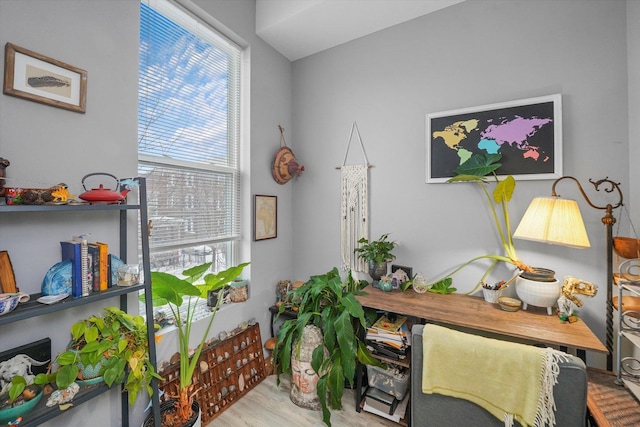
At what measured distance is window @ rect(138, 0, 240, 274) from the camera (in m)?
1.67

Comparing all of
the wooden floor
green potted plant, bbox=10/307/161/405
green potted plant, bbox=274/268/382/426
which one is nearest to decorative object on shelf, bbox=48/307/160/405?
green potted plant, bbox=10/307/161/405

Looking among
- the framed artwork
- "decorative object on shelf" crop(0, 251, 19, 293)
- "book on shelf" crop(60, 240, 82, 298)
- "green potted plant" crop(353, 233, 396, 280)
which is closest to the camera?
"decorative object on shelf" crop(0, 251, 19, 293)

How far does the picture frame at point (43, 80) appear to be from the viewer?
108 cm

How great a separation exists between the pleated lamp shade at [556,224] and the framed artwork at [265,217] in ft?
6.20

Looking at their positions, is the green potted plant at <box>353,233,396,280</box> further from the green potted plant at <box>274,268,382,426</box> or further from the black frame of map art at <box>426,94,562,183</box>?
the black frame of map art at <box>426,94,562,183</box>

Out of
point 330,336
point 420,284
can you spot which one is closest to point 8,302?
point 330,336

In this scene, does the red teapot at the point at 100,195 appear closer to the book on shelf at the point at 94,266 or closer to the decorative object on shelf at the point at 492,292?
the book on shelf at the point at 94,266

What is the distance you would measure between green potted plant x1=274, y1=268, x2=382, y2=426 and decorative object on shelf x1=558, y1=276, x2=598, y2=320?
1086 mm

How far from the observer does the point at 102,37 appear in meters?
1.35

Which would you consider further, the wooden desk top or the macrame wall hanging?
the macrame wall hanging

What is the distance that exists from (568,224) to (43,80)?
2704 millimetres

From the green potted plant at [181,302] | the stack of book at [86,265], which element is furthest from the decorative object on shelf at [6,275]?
the green potted plant at [181,302]

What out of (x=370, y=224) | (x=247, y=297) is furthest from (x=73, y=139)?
(x=370, y=224)

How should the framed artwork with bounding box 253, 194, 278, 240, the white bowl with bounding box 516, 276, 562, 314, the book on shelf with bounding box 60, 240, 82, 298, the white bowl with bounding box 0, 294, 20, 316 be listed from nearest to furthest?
the white bowl with bounding box 0, 294, 20, 316, the book on shelf with bounding box 60, 240, 82, 298, the white bowl with bounding box 516, 276, 562, 314, the framed artwork with bounding box 253, 194, 278, 240
